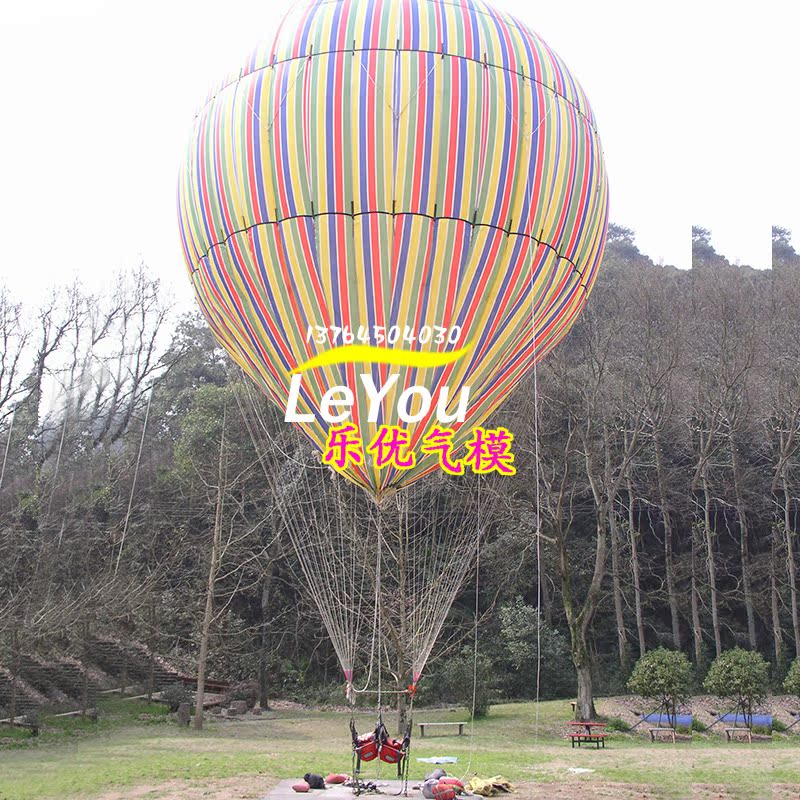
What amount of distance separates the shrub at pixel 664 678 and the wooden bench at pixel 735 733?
1307mm

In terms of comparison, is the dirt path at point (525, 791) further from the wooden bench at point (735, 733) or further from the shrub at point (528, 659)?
the shrub at point (528, 659)

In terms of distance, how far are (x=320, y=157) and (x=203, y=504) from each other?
22.4 metres

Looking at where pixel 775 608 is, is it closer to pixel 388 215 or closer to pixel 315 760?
pixel 315 760

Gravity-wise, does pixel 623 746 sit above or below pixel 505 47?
below

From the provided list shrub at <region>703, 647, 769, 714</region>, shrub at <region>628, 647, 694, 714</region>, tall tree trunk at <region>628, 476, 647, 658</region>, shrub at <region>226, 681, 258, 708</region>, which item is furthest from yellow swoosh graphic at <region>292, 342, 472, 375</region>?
tall tree trunk at <region>628, 476, 647, 658</region>

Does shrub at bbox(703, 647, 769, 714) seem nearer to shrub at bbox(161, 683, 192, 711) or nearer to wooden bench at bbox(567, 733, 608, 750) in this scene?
wooden bench at bbox(567, 733, 608, 750)

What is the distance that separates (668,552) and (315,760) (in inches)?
665

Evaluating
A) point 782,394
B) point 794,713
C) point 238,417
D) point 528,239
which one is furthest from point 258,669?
point 528,239

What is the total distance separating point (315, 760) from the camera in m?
15.2

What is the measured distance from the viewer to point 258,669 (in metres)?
27.2

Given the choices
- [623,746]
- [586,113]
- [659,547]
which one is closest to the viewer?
[586,113]

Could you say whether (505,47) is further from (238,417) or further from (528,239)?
(238,417)

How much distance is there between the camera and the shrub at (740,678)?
20672mm

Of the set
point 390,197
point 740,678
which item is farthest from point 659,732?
point 390,197
